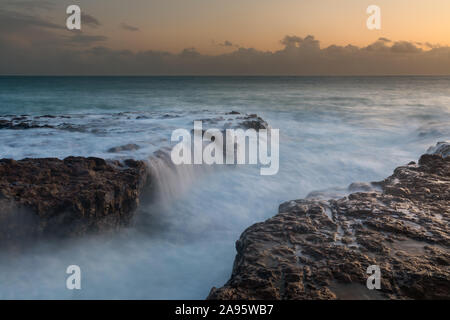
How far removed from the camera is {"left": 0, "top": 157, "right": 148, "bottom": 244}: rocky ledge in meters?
4.55

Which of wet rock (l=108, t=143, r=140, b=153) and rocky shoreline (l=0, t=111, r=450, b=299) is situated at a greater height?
wet rock (l=108, t=143, r=140, b=153)

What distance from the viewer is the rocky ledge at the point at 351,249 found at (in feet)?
10.1

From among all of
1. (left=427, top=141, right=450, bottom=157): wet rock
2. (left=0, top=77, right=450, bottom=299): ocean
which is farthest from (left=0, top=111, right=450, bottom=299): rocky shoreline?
(left=427, top=141, right=450, bottom=157): wet rock

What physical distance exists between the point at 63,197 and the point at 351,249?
4.03 metres

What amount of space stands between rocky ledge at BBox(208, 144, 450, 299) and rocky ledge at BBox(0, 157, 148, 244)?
2.29m

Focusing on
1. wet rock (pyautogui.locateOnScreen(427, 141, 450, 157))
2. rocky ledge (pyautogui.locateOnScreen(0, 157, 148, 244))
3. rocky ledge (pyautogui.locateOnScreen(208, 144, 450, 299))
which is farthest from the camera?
→ wet rock (pyautogui.locateOnScreen(427, 141, 450, 157))

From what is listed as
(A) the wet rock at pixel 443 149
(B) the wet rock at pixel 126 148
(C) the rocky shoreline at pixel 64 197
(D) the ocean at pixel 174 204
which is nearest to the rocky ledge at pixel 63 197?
(C) the rocky shoreline at pixel 64 197

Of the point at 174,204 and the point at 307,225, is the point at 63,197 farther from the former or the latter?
the point at 307,225

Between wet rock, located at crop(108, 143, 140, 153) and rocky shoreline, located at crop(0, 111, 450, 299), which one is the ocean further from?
rocky shoreline, located at crop(0, 111, 450, 299)

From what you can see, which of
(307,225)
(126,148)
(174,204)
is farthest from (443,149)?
(126,148)

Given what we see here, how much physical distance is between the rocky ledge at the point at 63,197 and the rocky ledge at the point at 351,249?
2289 mm

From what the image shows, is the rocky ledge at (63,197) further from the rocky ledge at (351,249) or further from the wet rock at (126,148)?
the rocky ledge at (351,249)

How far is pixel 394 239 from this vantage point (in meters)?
3.87
